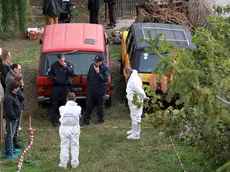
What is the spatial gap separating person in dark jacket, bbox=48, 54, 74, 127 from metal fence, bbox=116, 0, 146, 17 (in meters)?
11.0

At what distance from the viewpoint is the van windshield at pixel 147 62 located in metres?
12.8

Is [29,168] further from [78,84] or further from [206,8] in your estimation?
[206,8]

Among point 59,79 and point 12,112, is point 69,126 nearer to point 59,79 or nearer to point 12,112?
point 12,112

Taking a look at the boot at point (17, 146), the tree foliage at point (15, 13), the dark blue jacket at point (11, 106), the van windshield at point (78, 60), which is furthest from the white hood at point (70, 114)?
the tree foliage at point (15, 13)

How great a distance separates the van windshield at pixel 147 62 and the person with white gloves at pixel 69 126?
149 inches

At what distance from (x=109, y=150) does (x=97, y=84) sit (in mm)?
1770

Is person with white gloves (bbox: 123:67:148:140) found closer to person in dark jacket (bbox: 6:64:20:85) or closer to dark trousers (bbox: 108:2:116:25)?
person in dark jacket (bbox: 6:64:20:85)

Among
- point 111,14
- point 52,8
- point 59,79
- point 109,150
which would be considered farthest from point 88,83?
point 111,14

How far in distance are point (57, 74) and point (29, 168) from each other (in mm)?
2723

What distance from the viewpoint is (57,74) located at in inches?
468

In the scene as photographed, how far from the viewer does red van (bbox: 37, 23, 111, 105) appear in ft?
40.7

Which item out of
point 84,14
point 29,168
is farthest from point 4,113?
point 84,14

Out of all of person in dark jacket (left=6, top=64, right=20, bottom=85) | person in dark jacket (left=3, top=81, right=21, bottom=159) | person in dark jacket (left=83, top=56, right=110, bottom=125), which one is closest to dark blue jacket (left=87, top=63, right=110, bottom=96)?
→ person in dark jacket (left=83, top=56, right=110, bottom=125)

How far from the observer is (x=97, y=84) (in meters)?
11.8
